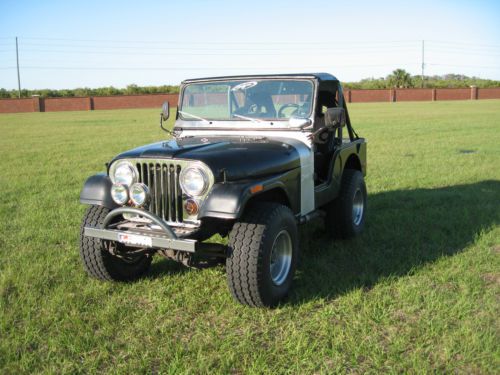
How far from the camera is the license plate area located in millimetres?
3404

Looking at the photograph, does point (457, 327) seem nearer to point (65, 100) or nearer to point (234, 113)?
point (234, 113)

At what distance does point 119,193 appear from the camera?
369cm

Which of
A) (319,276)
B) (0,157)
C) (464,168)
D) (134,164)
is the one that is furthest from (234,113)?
(0,157)

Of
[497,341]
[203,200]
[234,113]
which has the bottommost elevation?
[497,341]

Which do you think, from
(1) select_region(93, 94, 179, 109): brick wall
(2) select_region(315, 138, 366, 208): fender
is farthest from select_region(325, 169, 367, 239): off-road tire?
(1) select_region(93, 94, 179, 109): brick wall

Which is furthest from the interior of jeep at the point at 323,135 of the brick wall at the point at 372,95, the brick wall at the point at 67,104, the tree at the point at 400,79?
the tree at the point at 400,79

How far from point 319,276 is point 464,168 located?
617cm

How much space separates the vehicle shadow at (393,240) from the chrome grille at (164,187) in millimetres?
1106

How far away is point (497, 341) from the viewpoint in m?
3.09

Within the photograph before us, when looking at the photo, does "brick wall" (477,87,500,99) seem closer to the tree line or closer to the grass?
the tree line

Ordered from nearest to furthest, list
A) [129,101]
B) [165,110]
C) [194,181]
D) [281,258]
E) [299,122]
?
[194,181]
[281,258]
[299,122]
[165,110]
[129,101]

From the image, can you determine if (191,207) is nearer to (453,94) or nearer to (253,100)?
(253,100)

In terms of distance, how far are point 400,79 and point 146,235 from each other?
6510 centimetres

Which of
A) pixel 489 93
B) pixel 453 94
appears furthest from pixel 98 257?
pixel 489 93
